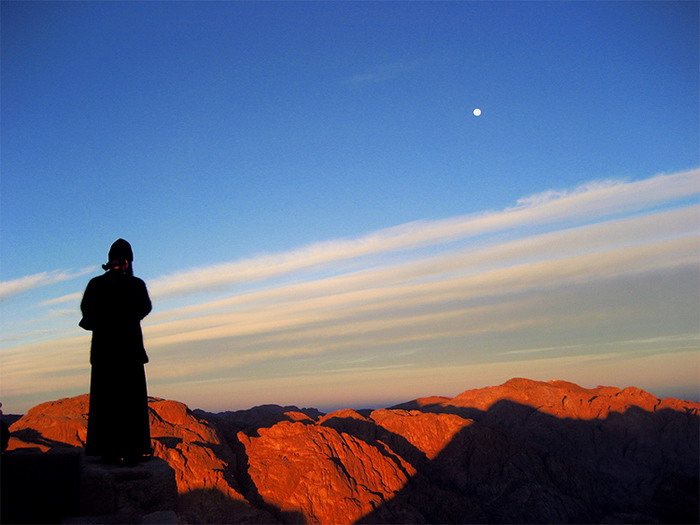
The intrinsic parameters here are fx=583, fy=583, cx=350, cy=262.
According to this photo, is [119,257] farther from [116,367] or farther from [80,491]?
[80,491]

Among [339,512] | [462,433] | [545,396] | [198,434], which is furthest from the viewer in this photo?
[545,396]

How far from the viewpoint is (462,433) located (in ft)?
148

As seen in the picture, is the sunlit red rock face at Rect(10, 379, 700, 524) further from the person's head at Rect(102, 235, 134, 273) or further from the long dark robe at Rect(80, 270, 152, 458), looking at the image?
the person's head at Rect(102, 235, 134, 273)

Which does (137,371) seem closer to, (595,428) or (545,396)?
(595,428)

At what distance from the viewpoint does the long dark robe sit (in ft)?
23.4

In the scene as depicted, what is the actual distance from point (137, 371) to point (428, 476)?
38.0m

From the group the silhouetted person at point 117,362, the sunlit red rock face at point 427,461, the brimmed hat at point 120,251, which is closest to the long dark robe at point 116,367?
the silhouetted person at point 117,362

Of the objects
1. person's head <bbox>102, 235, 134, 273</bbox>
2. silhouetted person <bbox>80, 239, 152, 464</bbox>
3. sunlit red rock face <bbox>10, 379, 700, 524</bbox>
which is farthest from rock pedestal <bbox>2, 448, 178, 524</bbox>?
sunlit red rock face <bbox>10, 379, 700, 524</bbox>

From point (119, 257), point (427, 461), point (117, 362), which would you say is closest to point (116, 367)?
point (117, 362)

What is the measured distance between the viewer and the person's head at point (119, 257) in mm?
7531

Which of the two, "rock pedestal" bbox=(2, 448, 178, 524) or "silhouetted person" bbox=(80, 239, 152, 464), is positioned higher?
"silhouetted person" bbox=(80, 239, 152, 464)

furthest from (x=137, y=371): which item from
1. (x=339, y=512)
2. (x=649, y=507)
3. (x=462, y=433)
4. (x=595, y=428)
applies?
(x=595, y=428)

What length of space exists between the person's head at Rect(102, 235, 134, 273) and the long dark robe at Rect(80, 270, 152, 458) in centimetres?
7

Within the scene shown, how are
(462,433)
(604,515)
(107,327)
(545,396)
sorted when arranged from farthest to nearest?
(545,396) < (462,433) < (604,515) < (107,327)
